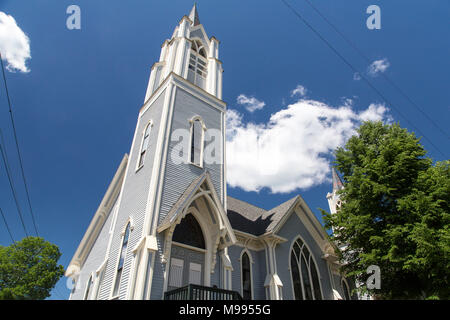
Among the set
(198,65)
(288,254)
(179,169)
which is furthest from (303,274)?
(198,65)

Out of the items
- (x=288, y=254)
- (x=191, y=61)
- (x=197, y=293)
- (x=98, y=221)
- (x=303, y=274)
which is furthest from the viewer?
(x=191, y=61)

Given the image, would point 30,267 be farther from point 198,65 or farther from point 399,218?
point 399,218

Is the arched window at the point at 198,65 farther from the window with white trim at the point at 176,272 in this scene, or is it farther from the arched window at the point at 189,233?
the window with white trim at the point at 176,272

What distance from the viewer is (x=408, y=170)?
13516mm

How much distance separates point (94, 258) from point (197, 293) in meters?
9.55

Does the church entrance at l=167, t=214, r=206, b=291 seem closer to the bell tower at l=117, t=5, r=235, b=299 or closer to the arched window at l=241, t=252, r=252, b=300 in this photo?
Answer: the bell tower at l=117, t=5, r=235, b=299

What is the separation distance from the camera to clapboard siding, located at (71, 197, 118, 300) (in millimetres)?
14464

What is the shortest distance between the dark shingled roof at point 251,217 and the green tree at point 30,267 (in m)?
25.8

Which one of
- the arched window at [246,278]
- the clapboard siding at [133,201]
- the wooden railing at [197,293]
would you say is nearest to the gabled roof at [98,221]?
the clapboard siding at [133,201]

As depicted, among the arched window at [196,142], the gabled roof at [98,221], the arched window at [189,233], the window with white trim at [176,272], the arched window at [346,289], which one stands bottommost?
the window with white trim at [176,272]

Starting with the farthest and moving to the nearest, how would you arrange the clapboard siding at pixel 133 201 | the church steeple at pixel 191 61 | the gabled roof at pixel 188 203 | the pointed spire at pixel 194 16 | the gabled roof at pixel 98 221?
the pointed spire at pixel 194 16, the church steeple at pixel 191 61, the gabled roof at pixel 98 221, the clapboard siding at pixel 133 201, the gabled roof at pixel 188 203

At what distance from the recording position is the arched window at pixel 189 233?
10945 mm

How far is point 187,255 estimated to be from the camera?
1080 cm
